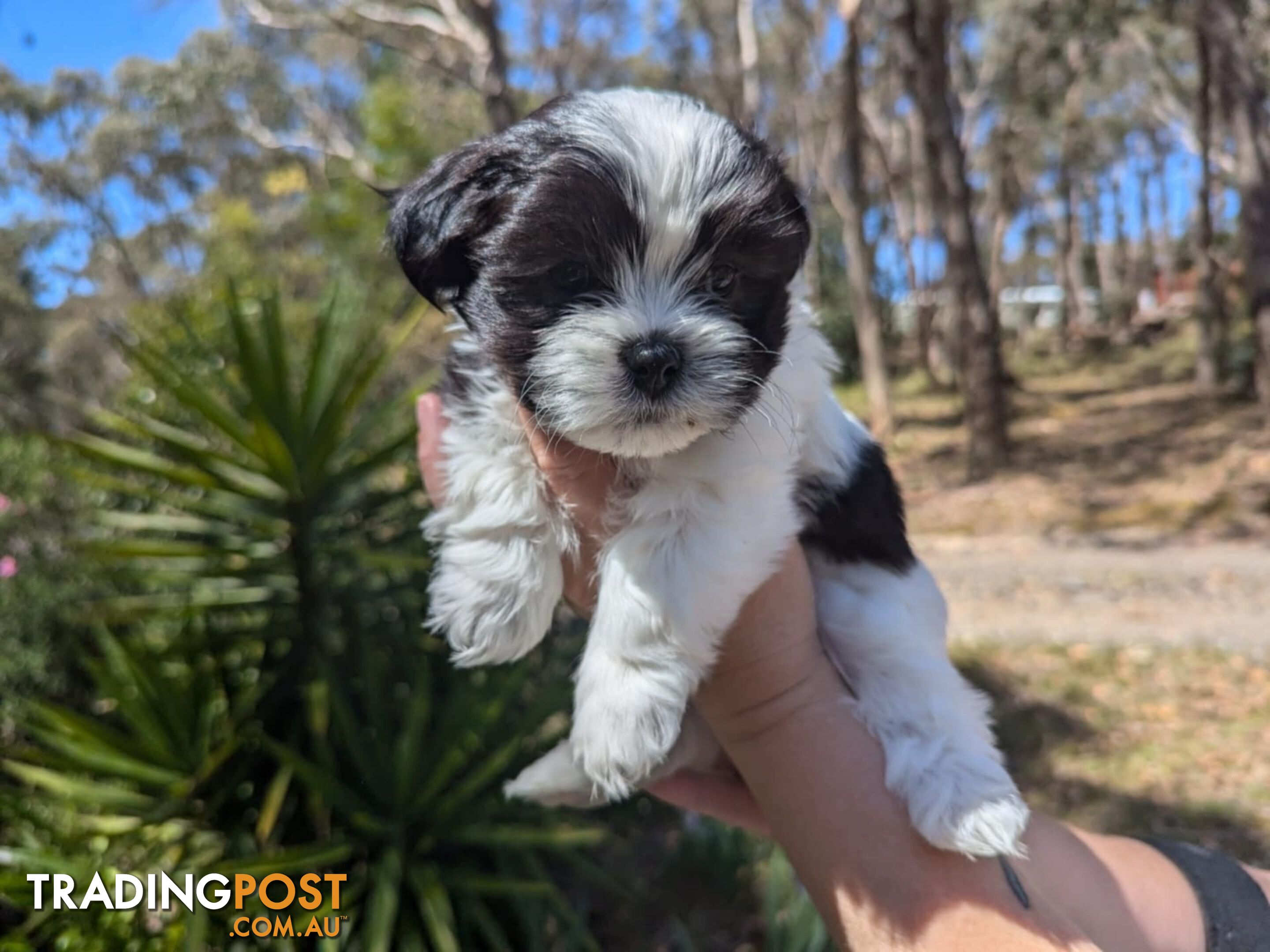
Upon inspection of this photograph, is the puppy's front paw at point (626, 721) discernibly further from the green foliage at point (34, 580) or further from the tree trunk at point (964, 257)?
the tree trunk at point (964, 257)

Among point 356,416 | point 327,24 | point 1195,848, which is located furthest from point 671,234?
point 327,24

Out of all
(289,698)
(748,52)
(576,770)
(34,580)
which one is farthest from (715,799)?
(748,52)

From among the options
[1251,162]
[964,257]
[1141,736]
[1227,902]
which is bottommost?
[1141,736]

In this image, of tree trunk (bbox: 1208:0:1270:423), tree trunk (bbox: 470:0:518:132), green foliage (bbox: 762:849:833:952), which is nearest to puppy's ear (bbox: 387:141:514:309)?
green foliage (bbox: 762:849:833:952)

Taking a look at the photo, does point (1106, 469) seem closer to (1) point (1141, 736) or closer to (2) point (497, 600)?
(1) point (1141, 736)

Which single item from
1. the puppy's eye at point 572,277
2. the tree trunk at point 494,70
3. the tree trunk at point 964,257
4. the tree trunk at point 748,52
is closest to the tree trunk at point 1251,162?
the tree trunk at point 964,257

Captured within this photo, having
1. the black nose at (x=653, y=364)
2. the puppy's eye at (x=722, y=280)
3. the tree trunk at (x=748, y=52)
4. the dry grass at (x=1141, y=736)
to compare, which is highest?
the tree trunk at (x=748, y=52)

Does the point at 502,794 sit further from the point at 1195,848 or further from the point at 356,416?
the point at 356,416
